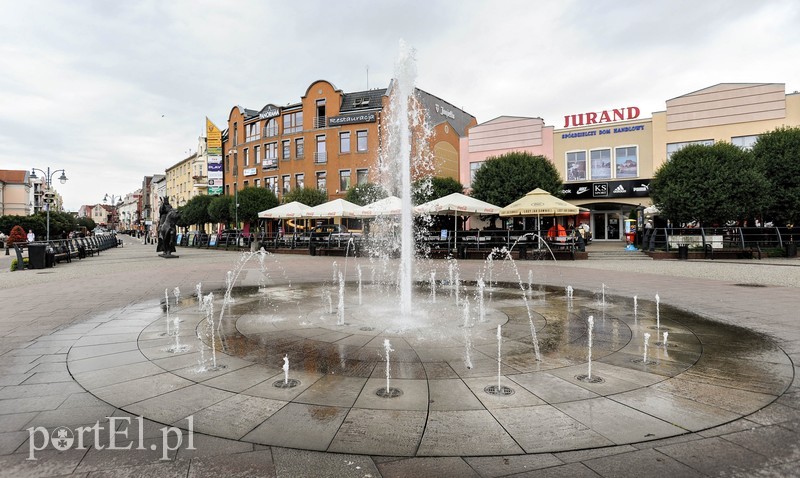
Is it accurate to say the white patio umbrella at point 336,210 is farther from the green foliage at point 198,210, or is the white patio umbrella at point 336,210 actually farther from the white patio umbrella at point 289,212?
the green foliage at point 198,210

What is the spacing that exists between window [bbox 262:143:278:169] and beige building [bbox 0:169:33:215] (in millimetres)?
63258

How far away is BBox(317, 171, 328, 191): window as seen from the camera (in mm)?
42934

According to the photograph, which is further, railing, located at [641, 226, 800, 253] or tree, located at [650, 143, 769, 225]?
tree, located at [650, 143, 769, 225]

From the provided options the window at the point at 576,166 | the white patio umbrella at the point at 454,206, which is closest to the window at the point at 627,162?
the window at the point at 576,166

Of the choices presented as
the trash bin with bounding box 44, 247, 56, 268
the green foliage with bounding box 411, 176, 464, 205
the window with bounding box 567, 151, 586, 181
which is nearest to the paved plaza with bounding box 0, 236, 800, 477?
the trash bin with bounding box 44, 247, 56, 268

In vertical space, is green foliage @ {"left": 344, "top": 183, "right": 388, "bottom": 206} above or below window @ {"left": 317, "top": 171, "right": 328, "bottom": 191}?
below

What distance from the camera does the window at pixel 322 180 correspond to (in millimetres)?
42934

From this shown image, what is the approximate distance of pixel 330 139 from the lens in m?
42.8

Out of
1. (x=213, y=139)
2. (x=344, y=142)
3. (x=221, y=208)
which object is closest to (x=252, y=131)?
(x=213, y=139)

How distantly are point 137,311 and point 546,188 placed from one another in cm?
2567

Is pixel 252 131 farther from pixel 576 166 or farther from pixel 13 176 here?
pixel 13 176

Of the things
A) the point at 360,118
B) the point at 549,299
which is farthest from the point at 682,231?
the point at 360,118

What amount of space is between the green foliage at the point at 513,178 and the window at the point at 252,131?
101 ft

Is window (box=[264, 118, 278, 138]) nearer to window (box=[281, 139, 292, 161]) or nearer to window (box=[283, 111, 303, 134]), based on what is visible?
window (box=[283, 111, 303, 134])
